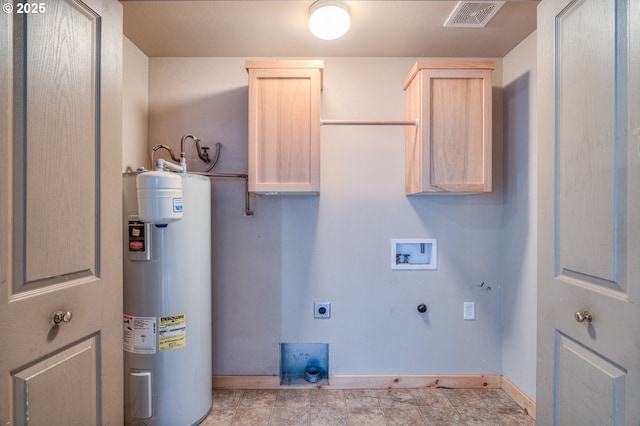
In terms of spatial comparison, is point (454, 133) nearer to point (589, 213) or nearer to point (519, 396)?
point (589, 213)

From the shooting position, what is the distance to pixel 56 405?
91cm

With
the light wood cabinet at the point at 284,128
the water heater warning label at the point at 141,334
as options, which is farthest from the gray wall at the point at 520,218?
the water heater warning label at the point at 141,334

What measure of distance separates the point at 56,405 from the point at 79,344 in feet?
0.56

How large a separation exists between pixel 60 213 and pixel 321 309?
1.56m

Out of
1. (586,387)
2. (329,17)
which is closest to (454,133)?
(329,17)

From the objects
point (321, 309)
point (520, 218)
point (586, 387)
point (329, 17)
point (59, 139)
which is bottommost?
point (321, 309)

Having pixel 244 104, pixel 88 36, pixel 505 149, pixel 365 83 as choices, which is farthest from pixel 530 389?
pixel 88 36

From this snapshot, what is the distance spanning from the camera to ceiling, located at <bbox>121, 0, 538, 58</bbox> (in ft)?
5.15

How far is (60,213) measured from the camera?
0.92 m

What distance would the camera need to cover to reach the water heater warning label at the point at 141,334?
1.54 meters

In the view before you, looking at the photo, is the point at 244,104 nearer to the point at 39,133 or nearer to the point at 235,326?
the point at 39,133

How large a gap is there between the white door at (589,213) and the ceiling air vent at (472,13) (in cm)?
44

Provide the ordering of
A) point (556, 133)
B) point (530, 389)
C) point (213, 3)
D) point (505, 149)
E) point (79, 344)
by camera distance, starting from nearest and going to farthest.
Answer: point (79, 344)
point (556, 133)
point (213, 3)
point (530, 389)
point (505, 149)

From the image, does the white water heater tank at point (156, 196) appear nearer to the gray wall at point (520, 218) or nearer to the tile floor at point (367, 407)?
the tile floor at point (367, 407)
